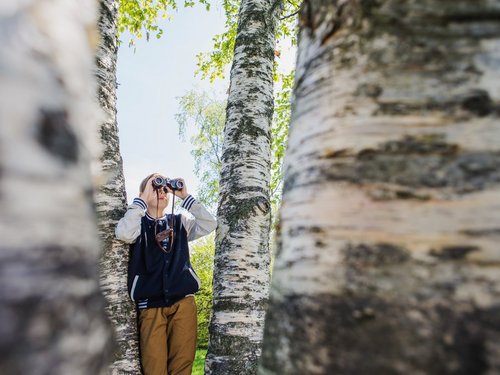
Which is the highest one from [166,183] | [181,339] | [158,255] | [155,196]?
[166,183]

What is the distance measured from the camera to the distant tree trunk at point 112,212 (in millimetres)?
2543

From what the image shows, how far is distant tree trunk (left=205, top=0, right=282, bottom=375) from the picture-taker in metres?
3.03

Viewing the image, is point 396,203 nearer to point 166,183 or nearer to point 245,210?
point 245,210

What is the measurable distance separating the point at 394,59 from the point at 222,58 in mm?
7803

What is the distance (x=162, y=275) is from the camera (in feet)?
10.0

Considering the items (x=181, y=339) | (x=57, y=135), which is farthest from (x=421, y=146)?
(x=181, y=339)

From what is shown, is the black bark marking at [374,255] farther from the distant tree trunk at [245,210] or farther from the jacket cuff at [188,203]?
the jacket cuff at [188,203]

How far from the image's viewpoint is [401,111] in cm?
63

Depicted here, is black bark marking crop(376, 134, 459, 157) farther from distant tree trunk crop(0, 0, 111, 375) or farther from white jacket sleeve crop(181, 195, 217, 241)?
white jacket sleeve crop(181, 195, 217, 241)

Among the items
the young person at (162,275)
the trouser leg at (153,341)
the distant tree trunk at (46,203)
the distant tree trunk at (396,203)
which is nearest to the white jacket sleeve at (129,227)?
the young person at (162,275)

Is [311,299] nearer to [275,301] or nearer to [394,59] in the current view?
[275,301]

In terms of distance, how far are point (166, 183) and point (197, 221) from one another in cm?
40

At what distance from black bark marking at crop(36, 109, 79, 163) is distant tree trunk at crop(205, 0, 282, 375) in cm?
273

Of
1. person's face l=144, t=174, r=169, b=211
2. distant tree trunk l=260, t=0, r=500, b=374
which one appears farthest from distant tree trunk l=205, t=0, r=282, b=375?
distant tree trunk l=260, t=0, r=500, b=374
